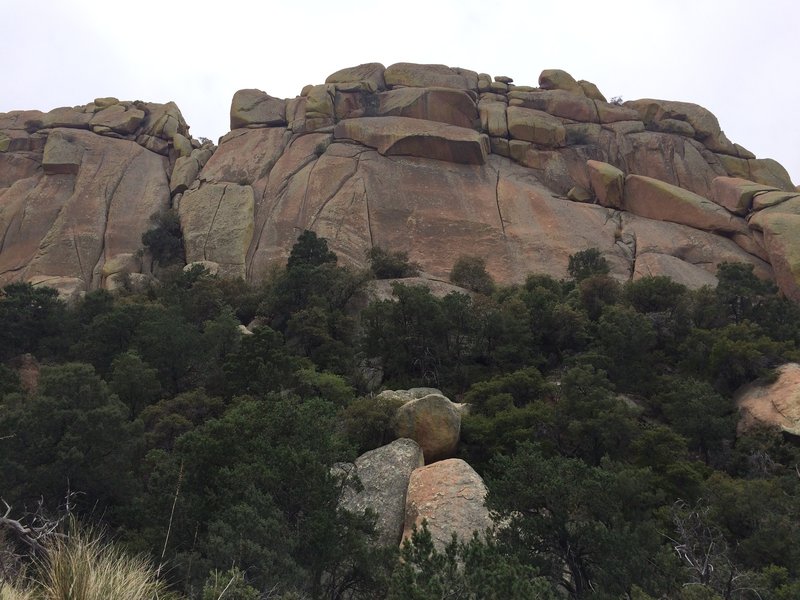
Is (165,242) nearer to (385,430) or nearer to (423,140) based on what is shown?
(423,140)

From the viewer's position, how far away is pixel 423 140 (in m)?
41.8

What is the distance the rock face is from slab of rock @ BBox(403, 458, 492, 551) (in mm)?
9628

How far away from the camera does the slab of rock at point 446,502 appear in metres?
14.0

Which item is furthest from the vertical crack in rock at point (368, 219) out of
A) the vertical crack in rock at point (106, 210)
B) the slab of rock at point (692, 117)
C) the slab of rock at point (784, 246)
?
the slab of rock at point (692, 117)

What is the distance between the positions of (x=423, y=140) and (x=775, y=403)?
1051 inches

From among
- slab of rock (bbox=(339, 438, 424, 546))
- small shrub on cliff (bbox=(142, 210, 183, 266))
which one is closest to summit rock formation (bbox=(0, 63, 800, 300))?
small shrub on cliff (bbox=(142, 210, 183, 266))

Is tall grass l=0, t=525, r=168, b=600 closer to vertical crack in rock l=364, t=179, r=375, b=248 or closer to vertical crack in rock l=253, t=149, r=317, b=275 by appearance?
vertical crack in rock l=364, t=179, r=375, b=248

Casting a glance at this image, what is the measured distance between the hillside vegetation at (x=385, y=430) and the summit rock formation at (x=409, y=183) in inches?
158

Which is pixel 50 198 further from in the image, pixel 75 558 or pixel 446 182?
pixel 75 558

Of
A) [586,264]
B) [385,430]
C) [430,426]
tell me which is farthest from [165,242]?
[430,426]

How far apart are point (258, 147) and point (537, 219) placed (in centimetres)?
1849

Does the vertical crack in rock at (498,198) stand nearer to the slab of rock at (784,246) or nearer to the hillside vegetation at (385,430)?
the hillside vegetation at (385,430)

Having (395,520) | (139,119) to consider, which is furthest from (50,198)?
(395,520)

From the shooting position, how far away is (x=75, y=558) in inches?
181
